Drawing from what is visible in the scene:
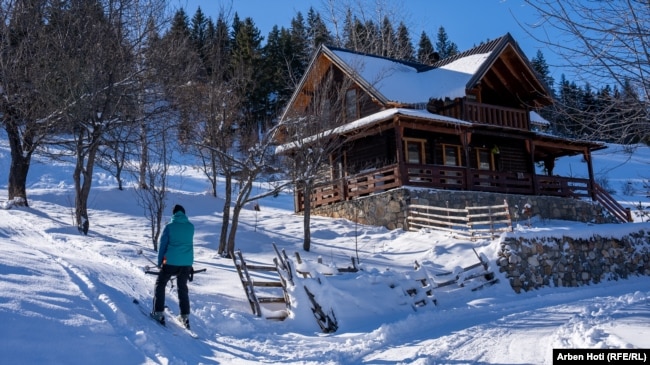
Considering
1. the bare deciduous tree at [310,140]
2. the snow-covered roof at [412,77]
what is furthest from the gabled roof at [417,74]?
the bare deciduous tree at [310,140]

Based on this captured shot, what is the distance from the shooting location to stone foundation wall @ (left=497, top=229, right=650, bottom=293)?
13.4 m

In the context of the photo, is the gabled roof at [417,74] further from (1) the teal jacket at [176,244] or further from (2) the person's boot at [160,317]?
(2) the person's boot at [160,317]

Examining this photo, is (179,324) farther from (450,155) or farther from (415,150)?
(450,155)

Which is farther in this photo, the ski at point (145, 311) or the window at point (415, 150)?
the window at point (415, 150)

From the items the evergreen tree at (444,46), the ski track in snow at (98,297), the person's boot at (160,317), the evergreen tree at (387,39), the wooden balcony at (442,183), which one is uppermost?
the evergreen tree at (444,46)

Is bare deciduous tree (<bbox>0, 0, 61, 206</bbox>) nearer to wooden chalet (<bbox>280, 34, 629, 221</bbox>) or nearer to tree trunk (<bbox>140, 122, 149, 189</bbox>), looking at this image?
tree trunk (<bbox>140, 122, 149, 189</bbox>)

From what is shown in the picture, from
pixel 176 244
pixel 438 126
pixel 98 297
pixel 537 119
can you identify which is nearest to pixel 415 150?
pixel 438 126

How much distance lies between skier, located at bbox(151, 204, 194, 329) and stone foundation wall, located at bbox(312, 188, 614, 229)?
1294 cm

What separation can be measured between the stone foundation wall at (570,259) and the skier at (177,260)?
310 inches

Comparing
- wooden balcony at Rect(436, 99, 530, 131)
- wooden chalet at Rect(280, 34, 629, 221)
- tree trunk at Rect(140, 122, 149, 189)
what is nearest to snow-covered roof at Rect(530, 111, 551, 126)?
wooden chalet at Rect(280, 34, 629, 221)

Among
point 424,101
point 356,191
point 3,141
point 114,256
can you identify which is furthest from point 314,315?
point 3,141

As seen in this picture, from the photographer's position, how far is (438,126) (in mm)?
22359

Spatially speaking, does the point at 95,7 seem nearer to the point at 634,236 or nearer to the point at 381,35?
the point at 634,236

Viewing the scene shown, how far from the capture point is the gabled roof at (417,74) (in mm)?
22188
